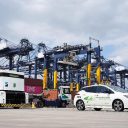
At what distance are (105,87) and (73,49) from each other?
2000 inches

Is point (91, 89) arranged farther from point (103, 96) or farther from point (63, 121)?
point (63, 121)

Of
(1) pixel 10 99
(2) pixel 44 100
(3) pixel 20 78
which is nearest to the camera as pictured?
(1) pixel 10 99

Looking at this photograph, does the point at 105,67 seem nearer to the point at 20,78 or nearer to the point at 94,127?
the point at 20,78

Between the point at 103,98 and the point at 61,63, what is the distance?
63.2 metres

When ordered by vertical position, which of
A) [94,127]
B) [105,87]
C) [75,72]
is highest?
[75,72]

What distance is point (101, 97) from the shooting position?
2136 centimetres

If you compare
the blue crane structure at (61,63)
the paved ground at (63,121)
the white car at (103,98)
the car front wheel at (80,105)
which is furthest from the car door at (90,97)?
the blue crane structure at (61,63)

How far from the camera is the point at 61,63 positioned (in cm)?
8438

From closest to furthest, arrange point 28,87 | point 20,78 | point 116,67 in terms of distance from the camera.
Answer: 1. point 20,78
2. point 28,87
3. point 116,67

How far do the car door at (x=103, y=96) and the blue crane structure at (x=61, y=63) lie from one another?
46.0 metres

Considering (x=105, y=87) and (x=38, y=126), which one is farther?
(x=105, y=87)

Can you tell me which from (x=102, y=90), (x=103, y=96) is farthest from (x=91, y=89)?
(x=103, y=96)

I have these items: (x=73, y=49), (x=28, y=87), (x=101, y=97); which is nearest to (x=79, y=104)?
→ (x=101, y=97)

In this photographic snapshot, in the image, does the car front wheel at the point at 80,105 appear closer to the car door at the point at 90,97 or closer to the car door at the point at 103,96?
the car door at the point at 90,97
